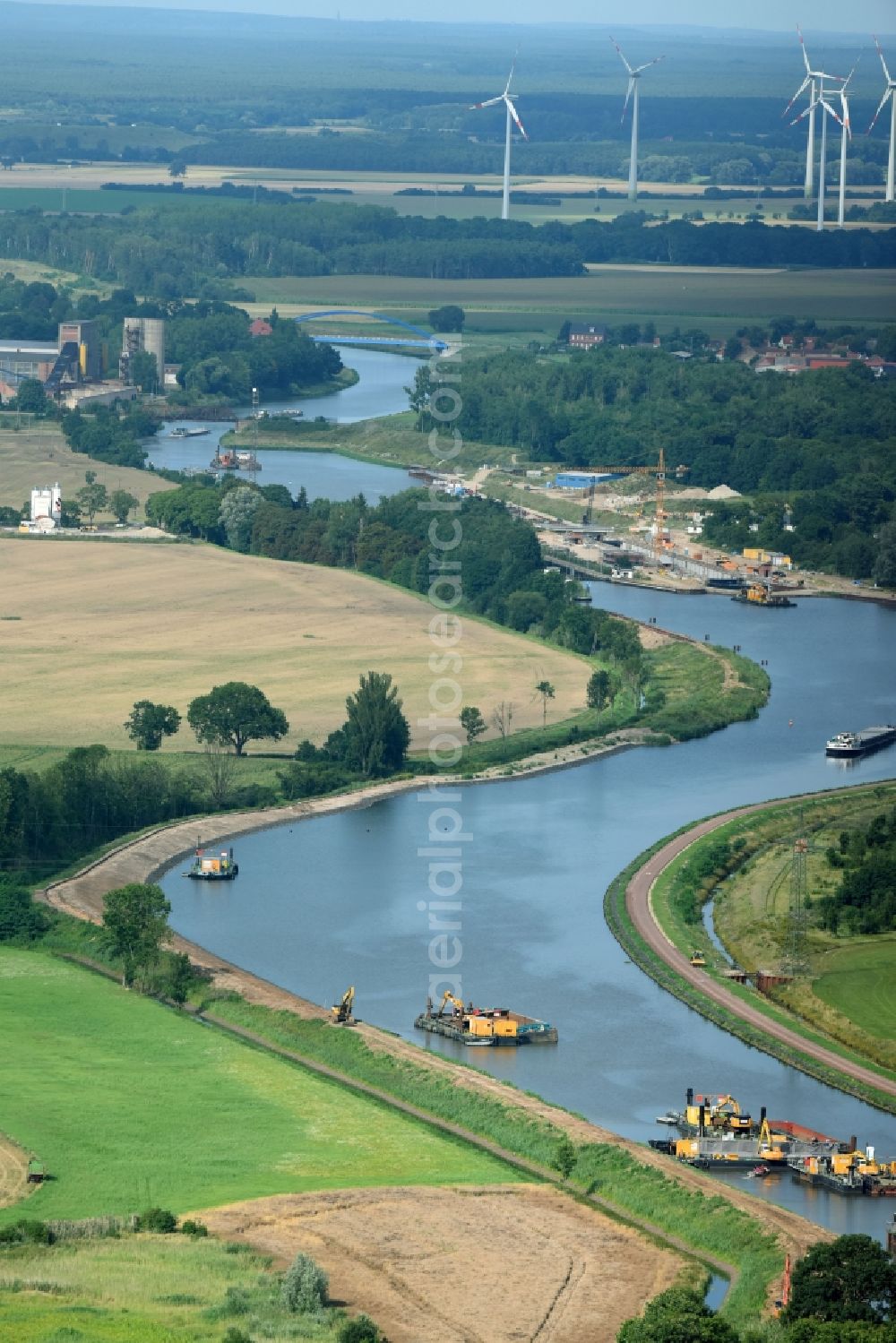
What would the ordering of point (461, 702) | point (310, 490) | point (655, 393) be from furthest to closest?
point (655, 393)
point (310, 490)
point (461, 702)

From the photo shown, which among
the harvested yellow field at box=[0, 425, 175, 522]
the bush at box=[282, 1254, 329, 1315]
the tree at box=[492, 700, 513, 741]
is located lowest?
the harvested yellow field at box=[0, 425, 175, 522]

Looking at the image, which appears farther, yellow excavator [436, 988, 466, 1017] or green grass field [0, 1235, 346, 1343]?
yellow excavator [436, 988, 466, 1017]

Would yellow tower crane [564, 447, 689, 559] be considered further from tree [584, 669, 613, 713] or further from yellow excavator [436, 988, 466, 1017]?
yellow excavator [436, 988, 466, 1017]

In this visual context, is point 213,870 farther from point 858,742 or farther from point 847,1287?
point 847,1287

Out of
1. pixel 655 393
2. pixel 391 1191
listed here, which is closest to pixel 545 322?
pixel 655 393

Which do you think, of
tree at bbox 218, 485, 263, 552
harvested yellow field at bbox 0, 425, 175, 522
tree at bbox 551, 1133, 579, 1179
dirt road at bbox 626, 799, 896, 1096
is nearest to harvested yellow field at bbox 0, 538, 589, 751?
tree at bbox 218, 485, 263, 552

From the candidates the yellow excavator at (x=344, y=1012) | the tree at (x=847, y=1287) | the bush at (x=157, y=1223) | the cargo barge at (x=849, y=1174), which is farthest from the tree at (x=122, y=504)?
the tree at (x=847, y=1287)

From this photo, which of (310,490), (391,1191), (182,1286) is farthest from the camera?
(310,490)

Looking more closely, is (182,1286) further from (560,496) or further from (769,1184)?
(560,496)
